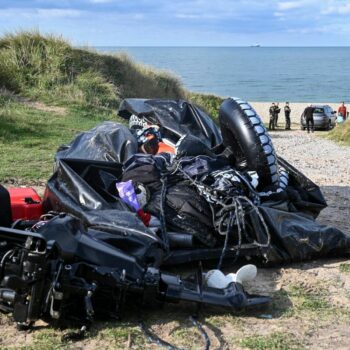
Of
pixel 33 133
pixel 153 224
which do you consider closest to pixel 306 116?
pixel 33 133

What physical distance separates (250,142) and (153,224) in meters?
1.48

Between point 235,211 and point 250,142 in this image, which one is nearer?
point 235,211

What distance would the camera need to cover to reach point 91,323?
11.1 feet

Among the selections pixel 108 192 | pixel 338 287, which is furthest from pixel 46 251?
pixel 338 287

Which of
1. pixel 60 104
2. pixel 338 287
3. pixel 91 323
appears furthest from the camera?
pixel 60 104

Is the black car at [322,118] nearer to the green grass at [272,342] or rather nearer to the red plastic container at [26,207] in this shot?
the red plastic container at [26,207]

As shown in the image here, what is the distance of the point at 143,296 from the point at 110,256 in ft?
1.06

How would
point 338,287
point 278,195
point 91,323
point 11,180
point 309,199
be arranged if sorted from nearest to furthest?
point 91,323
point 338,287
point 278,195
point 309,199
point 11,180

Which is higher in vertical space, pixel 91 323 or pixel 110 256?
pixel 110 256

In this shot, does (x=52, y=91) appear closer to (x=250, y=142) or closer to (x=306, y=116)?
(x=250, y=142)

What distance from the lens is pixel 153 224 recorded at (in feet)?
14.8

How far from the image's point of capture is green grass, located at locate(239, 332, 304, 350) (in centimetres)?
325

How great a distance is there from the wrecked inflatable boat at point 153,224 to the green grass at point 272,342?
319mm

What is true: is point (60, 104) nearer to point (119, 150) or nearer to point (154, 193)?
point (119, 150)
